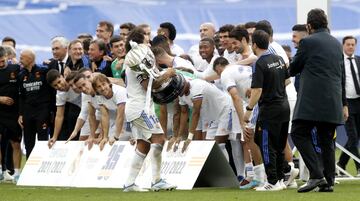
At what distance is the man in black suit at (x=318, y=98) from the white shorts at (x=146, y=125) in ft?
6.40

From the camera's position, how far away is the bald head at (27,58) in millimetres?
20172

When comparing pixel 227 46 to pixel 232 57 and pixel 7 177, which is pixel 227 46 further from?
pixel 7 177

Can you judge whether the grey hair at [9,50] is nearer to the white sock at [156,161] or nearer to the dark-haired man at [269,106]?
the white sock at [156,161]

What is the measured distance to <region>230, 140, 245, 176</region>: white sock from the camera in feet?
57.7

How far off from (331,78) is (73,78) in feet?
16.7

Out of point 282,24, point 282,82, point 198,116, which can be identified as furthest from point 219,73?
point 282,24

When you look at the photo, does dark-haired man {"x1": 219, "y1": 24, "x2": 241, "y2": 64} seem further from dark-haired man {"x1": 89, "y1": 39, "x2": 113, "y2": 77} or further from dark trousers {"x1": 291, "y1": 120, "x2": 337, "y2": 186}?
dark trousers {"x1": 291, "y1": 120, "x2": 337, "y2": 186}

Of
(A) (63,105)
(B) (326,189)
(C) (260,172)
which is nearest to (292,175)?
(C) (260,172)

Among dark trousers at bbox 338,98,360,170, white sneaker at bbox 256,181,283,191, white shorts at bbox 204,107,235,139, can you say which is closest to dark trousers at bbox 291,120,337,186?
white sneaker at bbox 256,181,283,191

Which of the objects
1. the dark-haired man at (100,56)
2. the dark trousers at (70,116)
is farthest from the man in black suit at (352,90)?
the dark trousers at (70,116)

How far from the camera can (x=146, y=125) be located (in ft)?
51.2

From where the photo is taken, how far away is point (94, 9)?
31109 mm

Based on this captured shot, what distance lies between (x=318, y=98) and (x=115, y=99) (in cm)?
424

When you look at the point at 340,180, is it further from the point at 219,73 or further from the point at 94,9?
the point at 94,9
